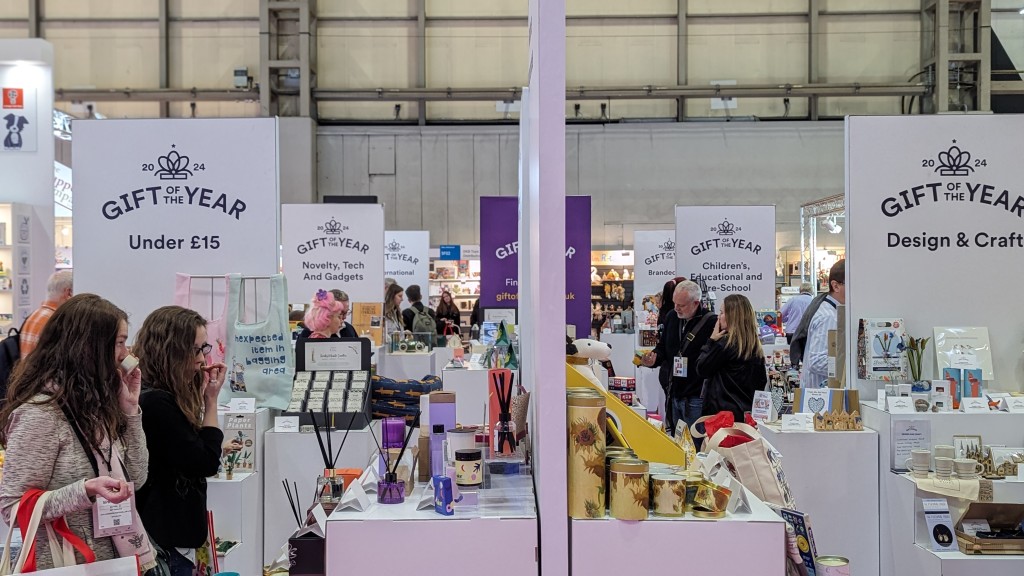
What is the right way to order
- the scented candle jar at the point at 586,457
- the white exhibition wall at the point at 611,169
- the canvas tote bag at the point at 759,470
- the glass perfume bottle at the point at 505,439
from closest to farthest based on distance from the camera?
the scented candle jar at the point at 586,457 → the canvas tote bag at the point at 759,470 → the glass perfume bottle at the point at 505,439 → the white exhibition wall at the point at 611,169

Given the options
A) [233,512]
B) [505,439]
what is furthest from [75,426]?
[233,512]

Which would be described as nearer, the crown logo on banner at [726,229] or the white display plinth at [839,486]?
the white display plinth at [839,486]

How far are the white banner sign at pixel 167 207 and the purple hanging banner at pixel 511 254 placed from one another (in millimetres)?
2383

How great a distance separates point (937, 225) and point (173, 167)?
384 centimetres

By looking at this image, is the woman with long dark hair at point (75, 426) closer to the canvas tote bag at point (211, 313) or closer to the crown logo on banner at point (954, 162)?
the canvas tote bag at point (211, 313)

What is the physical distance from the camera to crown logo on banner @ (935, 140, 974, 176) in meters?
4.18

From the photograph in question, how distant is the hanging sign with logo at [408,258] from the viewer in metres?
12.3

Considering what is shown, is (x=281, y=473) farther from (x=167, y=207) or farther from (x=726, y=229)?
(x=726, y=229)

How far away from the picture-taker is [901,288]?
4.17 m

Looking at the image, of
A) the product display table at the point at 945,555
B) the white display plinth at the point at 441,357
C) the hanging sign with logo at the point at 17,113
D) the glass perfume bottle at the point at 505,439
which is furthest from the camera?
the white display plinth at the point at 441,357

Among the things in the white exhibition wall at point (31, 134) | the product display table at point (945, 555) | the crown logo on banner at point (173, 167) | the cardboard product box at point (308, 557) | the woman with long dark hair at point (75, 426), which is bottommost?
the product display table at point (945, 555)

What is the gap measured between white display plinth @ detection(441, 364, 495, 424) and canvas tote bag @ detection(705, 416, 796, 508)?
3312 millimetres

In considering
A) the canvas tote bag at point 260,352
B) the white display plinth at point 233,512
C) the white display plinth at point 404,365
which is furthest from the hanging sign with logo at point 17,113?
the white display plinth at point 233,512

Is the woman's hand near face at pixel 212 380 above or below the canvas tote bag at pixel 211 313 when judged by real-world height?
below
